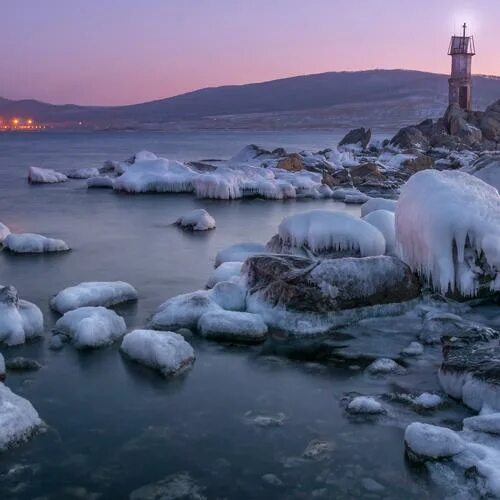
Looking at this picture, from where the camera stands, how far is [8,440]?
21.5ft

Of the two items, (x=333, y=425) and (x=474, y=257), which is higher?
(x=474, y=257)

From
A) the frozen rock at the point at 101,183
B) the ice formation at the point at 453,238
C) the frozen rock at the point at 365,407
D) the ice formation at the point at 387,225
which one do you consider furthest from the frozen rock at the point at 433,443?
the frozen rock at the point at 101,183

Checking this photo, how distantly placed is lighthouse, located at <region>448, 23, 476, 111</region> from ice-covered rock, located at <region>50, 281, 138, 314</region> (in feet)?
172

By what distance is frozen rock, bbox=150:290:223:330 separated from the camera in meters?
10.0

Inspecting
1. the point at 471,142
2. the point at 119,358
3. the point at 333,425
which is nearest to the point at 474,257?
the point at 333,425

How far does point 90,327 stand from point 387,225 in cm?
664

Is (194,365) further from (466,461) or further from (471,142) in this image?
(471,142)

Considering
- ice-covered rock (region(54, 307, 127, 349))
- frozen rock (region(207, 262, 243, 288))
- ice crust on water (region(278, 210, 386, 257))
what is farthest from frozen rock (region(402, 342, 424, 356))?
ice-covered rock (region(54, 307, 127, 349))

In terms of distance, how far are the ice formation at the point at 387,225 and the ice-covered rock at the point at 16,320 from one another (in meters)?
6.49

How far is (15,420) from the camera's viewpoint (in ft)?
22.0

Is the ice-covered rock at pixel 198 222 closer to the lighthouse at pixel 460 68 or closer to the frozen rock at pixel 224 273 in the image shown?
the frozen rock at pixel 224 273

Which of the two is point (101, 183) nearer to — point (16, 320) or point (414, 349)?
point (16, 320)

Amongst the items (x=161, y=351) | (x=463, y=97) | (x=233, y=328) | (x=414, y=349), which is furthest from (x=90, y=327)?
(x=463, y=97)

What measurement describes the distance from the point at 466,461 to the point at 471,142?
48250 mm
